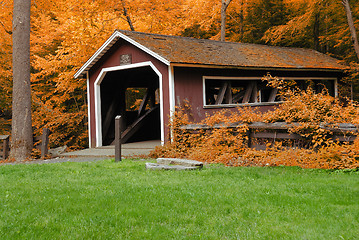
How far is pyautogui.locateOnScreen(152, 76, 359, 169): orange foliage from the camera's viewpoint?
8.80 m

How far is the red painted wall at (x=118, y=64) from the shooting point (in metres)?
14.1

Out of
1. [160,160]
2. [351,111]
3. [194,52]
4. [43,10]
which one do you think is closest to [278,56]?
[194,52]

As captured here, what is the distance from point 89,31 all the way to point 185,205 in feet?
55.3

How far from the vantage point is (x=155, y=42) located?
586 inches

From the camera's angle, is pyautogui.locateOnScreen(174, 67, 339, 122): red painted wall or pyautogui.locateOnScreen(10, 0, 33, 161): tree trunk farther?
pyautogui.locateOnScreen(10, 0, 33, 161): tree trunk

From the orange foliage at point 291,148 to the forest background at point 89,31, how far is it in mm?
9271

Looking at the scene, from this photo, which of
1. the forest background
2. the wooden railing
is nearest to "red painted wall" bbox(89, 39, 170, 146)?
the wooden railing

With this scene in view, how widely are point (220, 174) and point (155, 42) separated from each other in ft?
25.6

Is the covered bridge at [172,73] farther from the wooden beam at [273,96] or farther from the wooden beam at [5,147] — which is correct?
the wooden beam at [5,147]

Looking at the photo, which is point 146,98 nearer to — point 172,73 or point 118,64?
point 118,64

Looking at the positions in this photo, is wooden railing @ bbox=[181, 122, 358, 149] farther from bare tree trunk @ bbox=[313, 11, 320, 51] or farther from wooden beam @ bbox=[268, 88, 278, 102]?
bare tree trunk @ bbox=[313, 11, 320, 51]

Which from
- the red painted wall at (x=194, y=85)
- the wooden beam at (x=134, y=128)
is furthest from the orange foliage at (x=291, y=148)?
the wooden beam at (x=134, y=128)

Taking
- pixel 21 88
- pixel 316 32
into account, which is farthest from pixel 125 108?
pixel 316 32

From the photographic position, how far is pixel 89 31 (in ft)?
68.3
